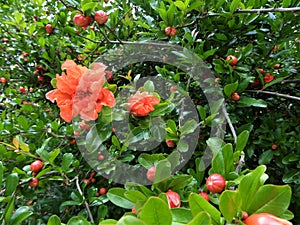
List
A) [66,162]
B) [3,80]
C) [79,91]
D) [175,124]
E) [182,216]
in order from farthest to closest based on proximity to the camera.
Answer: [3,80], [66,162], [175,124], [79,91], [182,216]

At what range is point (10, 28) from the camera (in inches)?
79.5

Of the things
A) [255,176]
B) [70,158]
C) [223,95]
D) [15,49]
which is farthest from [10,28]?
[255,176]

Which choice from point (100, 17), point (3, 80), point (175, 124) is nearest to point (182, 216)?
point (175, 124)

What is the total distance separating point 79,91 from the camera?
66cm

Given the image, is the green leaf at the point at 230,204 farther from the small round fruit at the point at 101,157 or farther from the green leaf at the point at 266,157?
the green leaf at the point at 266,157

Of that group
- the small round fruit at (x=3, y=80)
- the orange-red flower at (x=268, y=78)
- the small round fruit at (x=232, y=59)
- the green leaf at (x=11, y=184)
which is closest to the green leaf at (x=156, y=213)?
the green leaf at (x=11, y=184)

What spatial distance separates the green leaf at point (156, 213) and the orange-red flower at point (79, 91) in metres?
0.39

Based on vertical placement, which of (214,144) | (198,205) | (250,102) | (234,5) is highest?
(234,5)

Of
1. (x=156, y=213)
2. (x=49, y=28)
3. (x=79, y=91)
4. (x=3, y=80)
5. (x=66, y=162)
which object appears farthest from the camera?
(x=3, y=80)

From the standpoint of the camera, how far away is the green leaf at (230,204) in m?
0.37

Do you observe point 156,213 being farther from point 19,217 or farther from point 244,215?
point 19,217

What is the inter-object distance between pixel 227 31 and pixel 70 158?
0.83m

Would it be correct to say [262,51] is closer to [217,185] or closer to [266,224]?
[217,185]

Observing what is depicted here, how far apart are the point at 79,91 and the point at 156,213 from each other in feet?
1.37
